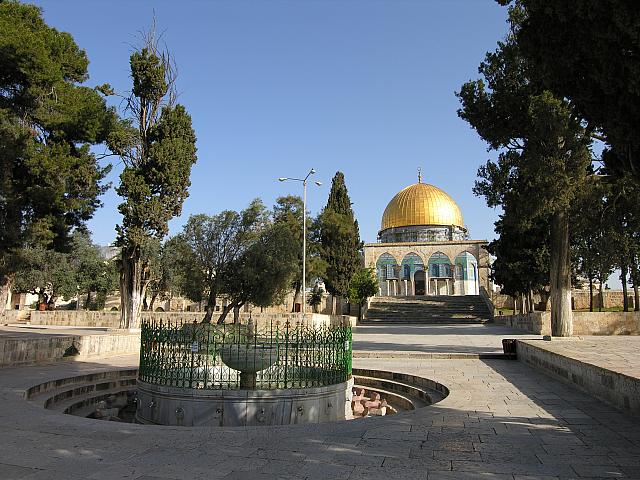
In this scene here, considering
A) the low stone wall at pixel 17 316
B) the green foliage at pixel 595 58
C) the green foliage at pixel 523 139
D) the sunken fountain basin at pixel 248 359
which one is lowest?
the low stone wall at pixel 17 316

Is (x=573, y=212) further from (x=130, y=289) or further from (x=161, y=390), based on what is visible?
(x=130, y=289)

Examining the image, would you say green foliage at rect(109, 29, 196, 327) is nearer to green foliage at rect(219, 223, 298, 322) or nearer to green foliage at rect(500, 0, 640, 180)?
green foliage at rect(219, 223, 298, 322)

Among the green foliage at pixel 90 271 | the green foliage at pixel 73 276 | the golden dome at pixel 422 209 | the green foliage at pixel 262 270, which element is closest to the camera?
the green foliage at pixel 262 270

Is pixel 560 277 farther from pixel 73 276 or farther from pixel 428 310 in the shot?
pixel 73 276

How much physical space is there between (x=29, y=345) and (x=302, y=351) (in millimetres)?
7433

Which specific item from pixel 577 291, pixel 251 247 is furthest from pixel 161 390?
pixel 577 291

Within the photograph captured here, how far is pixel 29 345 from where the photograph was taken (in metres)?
11.8

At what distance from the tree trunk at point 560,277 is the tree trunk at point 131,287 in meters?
17.1

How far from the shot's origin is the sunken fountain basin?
7730 mm

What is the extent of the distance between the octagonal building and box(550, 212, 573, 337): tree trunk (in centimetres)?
3520

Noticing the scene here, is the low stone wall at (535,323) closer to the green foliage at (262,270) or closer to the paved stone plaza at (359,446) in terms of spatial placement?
the green foliage at (262,270)

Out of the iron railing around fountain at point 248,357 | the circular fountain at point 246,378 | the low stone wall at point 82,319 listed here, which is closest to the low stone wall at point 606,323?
the iron railing around fountain at point 248,357

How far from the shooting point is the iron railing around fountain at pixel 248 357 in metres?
7.84

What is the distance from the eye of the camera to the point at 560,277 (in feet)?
58.1
